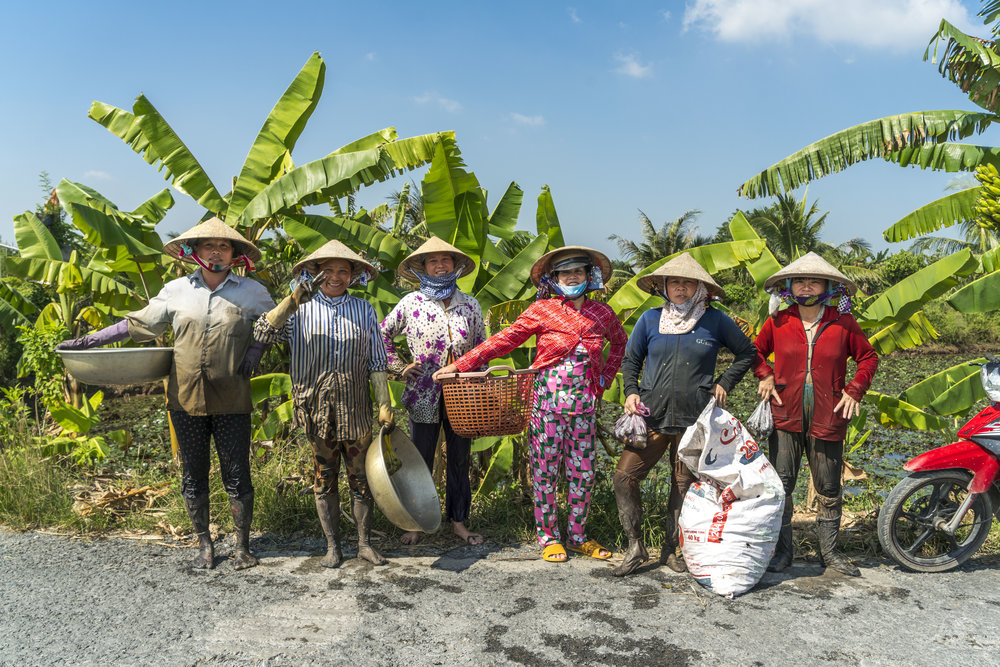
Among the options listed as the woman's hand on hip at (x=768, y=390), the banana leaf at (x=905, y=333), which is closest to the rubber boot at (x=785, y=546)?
the woman's hand on hip at (x=768, y=390)

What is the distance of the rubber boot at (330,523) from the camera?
384cm

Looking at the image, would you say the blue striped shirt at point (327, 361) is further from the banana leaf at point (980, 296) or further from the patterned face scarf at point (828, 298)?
the banana leaf at point (980, 296)

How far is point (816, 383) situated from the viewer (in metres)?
3.67

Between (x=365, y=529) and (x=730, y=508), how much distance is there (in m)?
2.09

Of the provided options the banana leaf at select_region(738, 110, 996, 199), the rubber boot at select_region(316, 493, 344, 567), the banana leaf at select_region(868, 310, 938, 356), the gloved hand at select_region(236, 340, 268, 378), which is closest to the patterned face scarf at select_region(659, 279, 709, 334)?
the rubber boot at select_region(316, 493, 344, 567)

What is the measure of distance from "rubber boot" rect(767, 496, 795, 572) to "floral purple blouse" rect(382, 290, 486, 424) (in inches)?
82.4

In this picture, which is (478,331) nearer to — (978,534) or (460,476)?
(460,476)

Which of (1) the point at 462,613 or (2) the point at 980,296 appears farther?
(2) the point at 980,296

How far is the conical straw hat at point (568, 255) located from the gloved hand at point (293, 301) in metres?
1.27

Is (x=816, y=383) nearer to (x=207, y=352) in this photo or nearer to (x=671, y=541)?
(x=671, y=541)

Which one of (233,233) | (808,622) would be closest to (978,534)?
(808,622)

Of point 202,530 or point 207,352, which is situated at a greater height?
point 207,352

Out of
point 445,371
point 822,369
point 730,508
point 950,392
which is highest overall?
point 445,371

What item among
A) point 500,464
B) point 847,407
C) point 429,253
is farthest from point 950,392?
point 429,253
